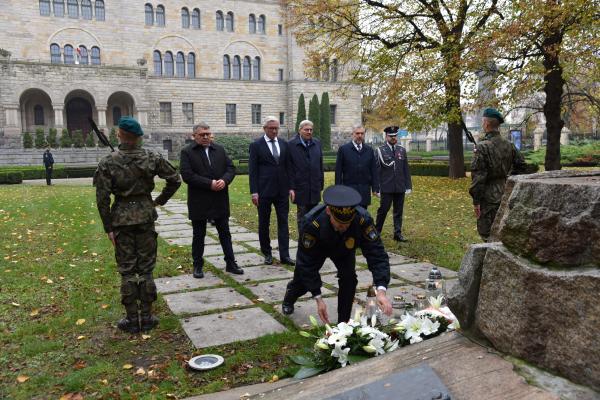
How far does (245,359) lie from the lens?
395cm

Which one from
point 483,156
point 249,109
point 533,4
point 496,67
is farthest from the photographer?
point 249,109

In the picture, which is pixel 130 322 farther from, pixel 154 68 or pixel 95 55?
pixel 154 68

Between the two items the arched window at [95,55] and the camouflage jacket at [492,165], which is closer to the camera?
the camouflage jacket at [492,165]

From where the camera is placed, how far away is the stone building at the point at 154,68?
38531 millimetres

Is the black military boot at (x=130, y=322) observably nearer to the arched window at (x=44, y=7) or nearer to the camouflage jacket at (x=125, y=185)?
the camouflage jacket at (x=125, y=185)

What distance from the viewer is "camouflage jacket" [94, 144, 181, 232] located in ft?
14.6

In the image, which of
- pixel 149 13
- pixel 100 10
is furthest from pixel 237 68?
pixel 100 10

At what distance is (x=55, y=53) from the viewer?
40.7 metres

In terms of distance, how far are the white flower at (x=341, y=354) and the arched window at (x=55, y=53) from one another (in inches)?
1735

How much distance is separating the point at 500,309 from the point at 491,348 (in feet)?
0.75

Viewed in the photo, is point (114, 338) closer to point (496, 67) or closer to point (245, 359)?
point (245, 359)

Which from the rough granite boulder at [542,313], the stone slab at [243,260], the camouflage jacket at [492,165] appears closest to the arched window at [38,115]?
the stone slab at [243,260]

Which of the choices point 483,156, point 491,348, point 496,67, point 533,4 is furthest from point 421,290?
point 496,67

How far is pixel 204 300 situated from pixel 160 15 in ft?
142
